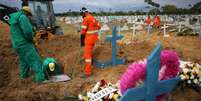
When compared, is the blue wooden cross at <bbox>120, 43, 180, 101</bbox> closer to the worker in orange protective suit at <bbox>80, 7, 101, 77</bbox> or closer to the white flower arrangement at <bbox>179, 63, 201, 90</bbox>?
the white flower arrangement at <bbox>179, 63, 201, 90</bbox>

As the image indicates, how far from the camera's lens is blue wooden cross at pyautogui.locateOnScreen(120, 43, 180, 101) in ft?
12.3

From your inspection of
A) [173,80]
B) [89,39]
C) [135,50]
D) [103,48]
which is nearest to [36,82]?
[89,39]

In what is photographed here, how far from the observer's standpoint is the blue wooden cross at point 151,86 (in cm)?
376

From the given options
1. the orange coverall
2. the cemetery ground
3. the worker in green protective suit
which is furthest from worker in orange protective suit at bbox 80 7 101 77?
the worker in green protective suit

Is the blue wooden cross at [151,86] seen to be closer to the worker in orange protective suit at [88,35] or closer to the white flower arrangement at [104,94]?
the white flower arrangement at [104,94]

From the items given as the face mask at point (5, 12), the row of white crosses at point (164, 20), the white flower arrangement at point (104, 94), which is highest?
the face mask at point (5, 12)

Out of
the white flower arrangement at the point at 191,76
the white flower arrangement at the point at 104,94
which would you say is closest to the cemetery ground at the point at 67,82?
the white flower arrangement at the point at 191,76

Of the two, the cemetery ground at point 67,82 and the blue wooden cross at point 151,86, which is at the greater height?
the blue wooden cross at point 151,86

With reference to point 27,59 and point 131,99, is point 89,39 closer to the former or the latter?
point 27,59

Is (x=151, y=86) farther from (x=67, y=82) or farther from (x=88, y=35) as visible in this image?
(x=88, y=35)

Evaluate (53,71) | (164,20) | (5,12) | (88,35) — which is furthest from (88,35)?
(164,20)

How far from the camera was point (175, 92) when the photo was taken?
22.0 ft

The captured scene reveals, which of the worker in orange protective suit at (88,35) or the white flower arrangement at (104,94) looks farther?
the worker in orange protective suit at (88,35)

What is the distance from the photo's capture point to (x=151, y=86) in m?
3.99
